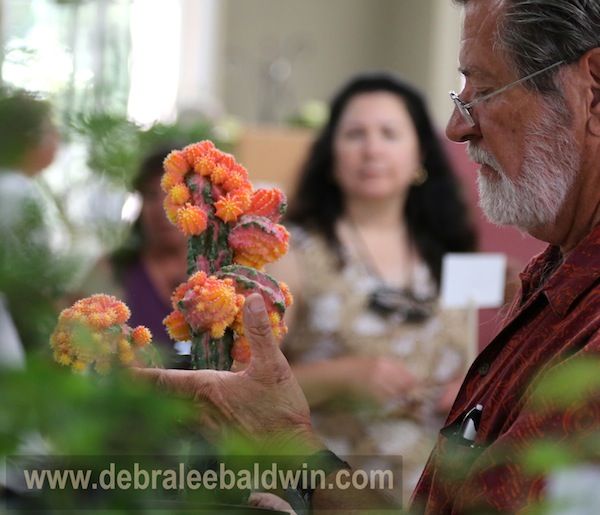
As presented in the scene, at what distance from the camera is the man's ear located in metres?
1.17

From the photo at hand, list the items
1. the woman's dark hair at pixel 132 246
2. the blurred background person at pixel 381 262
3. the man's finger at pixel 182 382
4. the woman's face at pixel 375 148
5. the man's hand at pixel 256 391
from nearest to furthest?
1. the woman's dark hair at pixel 132 246
2. the man's finger at pixel 182 382
3. the man's hand at pixel 256 391
4. the blurred background person at pixel 381 262
5. the woman's face at pixel 375 148

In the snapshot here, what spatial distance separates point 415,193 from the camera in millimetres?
3035

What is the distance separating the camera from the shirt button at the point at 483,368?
4.01ft

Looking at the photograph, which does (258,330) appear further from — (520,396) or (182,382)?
(520,396)

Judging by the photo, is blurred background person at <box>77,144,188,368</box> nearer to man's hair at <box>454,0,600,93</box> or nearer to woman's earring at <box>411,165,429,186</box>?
man's hair at <box>454,0,600,93</box>

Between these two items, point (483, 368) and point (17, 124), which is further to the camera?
point (483, 368)

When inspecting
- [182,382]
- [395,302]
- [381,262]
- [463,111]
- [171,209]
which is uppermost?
[381,262]

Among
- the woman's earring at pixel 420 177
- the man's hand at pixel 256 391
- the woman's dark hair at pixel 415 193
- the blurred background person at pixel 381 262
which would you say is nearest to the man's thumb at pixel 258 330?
the man's hand at pixel 256 391

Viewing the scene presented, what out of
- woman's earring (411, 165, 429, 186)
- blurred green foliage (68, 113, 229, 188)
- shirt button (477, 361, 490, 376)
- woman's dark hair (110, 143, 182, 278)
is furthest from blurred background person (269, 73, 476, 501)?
blurred green foliage (68, 113, 229, 188)

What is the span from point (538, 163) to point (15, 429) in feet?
3.03

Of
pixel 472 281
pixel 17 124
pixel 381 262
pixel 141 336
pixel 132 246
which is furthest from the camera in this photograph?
pixel 381 262

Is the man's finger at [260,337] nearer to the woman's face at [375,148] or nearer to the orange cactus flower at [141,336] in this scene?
the orange cactus flower at [141,336]

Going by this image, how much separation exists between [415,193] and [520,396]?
1.99m

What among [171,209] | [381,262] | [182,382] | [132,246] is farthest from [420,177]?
[132,246]
